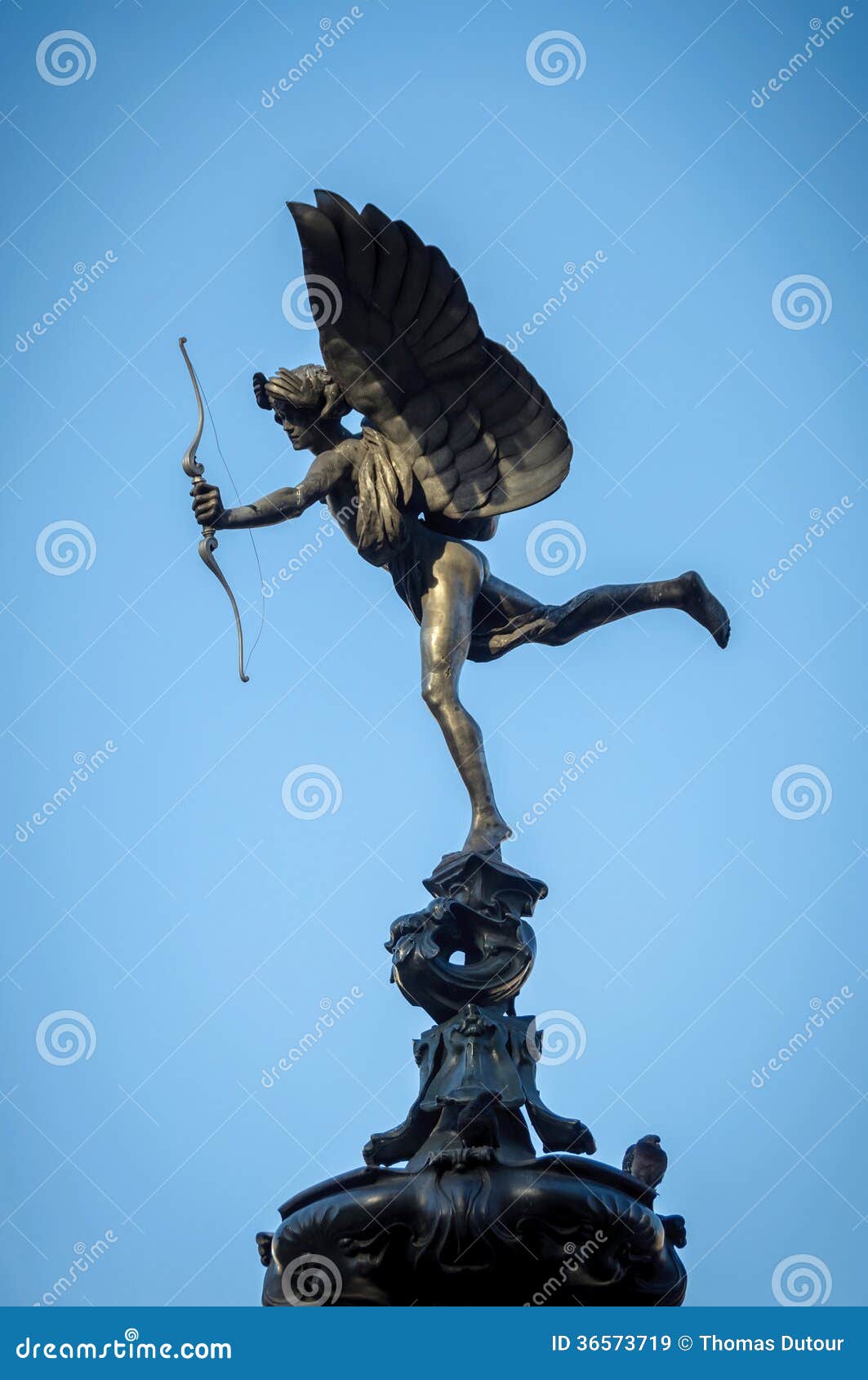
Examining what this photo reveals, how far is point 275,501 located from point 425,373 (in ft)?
4.09

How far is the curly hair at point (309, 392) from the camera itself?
11836 mm

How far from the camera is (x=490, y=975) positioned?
1020 centimetres

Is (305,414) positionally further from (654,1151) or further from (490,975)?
(654,1151)

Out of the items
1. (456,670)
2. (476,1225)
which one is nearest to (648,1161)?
(476,1225)

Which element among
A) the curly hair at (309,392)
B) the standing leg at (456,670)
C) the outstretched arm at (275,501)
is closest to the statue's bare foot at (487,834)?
the standing leg at (456,670)

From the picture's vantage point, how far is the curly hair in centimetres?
1184

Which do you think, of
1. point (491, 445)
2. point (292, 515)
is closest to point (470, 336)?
point (491, 445)

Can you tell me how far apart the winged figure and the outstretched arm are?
1cm

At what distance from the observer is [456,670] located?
11.4 m

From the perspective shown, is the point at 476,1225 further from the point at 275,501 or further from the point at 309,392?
the point at 309,392

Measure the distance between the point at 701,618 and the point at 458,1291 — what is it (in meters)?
4.75

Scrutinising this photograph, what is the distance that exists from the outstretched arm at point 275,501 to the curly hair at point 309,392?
272 mm

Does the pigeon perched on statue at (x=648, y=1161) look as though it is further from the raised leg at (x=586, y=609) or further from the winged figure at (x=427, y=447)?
the raised leg at (x=586, y=609)

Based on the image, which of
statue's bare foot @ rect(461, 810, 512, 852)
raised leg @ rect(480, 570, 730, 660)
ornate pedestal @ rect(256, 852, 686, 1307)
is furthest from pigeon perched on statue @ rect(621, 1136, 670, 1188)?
raised leg @ rect(480, 570, 730, 660)
